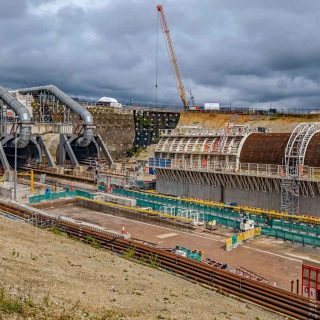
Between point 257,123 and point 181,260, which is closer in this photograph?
point 181,260

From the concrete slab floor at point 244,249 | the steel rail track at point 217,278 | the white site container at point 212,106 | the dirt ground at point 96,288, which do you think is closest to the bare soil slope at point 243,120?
the white site container at point 212,106

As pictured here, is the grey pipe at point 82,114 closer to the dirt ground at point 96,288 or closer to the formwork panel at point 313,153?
the formwork panel at point 313,153

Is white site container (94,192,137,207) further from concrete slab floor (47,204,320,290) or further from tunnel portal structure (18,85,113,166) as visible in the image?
tunnel portal structure (18,85,113,166)

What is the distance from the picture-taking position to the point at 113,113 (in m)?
82.4

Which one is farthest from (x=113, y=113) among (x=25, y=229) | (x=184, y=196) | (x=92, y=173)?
(x=25, y=229)

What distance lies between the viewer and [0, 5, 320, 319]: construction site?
17.6m

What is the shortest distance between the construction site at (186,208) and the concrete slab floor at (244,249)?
0.08m

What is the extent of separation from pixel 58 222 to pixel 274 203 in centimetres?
1902

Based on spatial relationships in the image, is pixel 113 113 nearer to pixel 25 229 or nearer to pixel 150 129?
pixel 150 129

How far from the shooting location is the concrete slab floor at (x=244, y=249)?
77.7 feet

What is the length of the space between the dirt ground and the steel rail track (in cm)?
66

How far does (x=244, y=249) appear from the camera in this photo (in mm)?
27859

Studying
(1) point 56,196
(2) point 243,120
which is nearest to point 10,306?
(1) point 56,196

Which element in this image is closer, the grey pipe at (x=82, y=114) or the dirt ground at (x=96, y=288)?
the dirt ground at (x=96, y=288)
